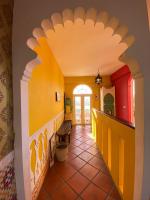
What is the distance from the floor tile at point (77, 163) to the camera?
2698 mm

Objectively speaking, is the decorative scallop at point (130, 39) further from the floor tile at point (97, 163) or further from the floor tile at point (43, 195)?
the floor tile at point (97, 163)

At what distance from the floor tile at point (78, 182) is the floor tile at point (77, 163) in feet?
0.93

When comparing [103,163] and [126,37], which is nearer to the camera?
[126,37]

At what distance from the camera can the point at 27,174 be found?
3.93 ft

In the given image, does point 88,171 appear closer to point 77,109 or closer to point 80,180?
point 80,180

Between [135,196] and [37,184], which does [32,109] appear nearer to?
[37,184]

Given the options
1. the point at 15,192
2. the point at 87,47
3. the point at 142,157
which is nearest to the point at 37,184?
the point at 15,192

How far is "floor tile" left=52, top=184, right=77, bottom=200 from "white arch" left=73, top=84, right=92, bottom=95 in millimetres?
5938

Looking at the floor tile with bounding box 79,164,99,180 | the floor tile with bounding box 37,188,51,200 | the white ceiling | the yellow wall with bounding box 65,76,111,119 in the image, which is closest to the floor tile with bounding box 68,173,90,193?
the floor tile with bounding box 79,164,99,180

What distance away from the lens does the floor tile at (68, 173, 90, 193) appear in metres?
2.03

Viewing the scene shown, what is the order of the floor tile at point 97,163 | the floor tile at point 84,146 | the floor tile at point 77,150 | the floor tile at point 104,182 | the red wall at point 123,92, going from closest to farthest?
the floor tile at point 104,182, the floor tile at point 97,163, the floor tile at point 77,150, the floor tile at point 84,146, the red wall at point 123,92

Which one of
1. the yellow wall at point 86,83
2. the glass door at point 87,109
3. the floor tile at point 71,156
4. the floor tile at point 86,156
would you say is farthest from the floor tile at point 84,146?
the glass door at point 87,109

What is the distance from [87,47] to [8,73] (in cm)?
270

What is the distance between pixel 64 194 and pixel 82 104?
19.5 feet
